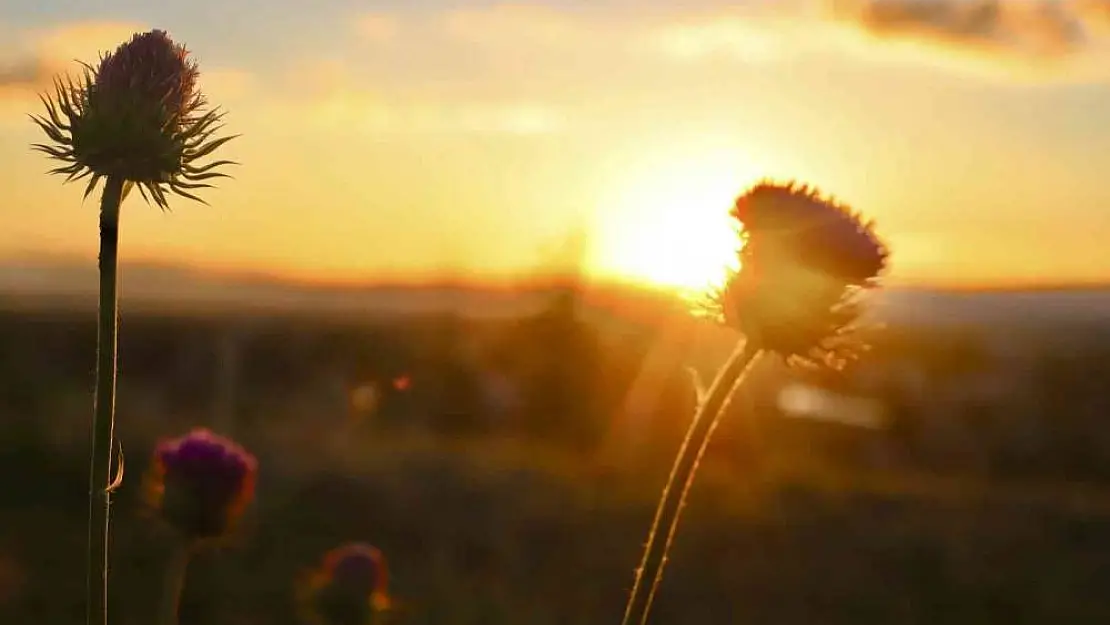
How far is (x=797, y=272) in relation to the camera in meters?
3.85

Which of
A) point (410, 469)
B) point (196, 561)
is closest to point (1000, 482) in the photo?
point (410, 469)

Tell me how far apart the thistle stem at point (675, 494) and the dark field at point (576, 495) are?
6.7 inches

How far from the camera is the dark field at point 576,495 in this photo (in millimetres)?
20031

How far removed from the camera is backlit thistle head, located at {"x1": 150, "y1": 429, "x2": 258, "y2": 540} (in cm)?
418

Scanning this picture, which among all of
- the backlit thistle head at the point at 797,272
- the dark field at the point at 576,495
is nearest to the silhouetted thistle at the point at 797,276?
the backlit thistle head at the point at 797,272

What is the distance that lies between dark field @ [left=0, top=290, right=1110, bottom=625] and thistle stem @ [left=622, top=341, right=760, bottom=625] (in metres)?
0.17

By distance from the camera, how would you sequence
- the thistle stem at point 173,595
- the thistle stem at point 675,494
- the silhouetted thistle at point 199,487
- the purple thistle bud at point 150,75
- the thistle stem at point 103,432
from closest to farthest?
the thistle stem at point 103,432
the thistle stem at point 675,494
the thistle stem at point 173,595
the purple thistle bud at point 150,75
the silhouetted thistle at point 199,487

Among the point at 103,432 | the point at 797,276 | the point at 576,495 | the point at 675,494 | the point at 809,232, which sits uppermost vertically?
the point at 809,232

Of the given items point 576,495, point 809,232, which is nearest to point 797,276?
point 809,232

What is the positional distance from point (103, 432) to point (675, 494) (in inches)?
54.0

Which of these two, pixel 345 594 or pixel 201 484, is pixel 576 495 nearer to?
pixel 345 594

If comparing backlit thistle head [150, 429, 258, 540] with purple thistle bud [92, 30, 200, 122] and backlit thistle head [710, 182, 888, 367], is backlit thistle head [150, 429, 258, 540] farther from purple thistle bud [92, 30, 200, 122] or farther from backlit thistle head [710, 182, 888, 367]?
backlit thistle head [710, 182, 888, 367]

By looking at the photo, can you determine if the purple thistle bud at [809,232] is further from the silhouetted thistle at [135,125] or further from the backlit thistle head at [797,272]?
the silhouetted thistle at [135,125]

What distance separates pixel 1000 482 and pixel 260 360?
5406 cm
